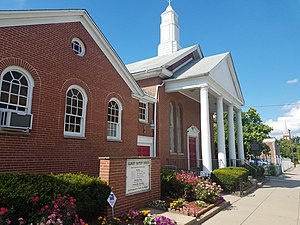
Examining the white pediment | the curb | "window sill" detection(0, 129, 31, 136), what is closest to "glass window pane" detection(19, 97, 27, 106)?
"window sill" detection(0, 129, 31, 136)

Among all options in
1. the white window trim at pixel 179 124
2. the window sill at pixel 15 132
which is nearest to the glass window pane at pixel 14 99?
the window sill at pixel 15 132

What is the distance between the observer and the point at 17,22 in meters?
7.88

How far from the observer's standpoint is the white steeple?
2436 centimetres

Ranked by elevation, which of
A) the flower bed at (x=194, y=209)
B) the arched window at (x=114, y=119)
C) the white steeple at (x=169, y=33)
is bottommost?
the flower bed at (x=194, y=209)

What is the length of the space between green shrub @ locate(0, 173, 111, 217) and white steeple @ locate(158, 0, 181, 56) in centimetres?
2015

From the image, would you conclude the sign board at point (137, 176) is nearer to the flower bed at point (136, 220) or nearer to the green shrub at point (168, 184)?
the flower bed at point (136, 220)

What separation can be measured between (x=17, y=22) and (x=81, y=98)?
3.51 m

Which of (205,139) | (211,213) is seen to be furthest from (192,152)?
(211,213)

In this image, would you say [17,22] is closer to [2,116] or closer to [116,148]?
[2,116]

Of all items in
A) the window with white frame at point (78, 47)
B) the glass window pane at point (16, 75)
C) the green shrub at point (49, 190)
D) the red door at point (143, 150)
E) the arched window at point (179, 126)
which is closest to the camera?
the green shrub at point (49, 190)

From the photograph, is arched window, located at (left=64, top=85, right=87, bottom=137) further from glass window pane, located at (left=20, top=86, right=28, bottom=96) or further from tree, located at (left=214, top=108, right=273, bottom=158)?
tree, located at (left=214, top=108, right=273, bottom=158)

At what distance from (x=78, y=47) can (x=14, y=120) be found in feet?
14.6

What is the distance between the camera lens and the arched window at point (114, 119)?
11.4 metres

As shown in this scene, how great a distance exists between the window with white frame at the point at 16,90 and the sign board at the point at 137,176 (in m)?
3.90
